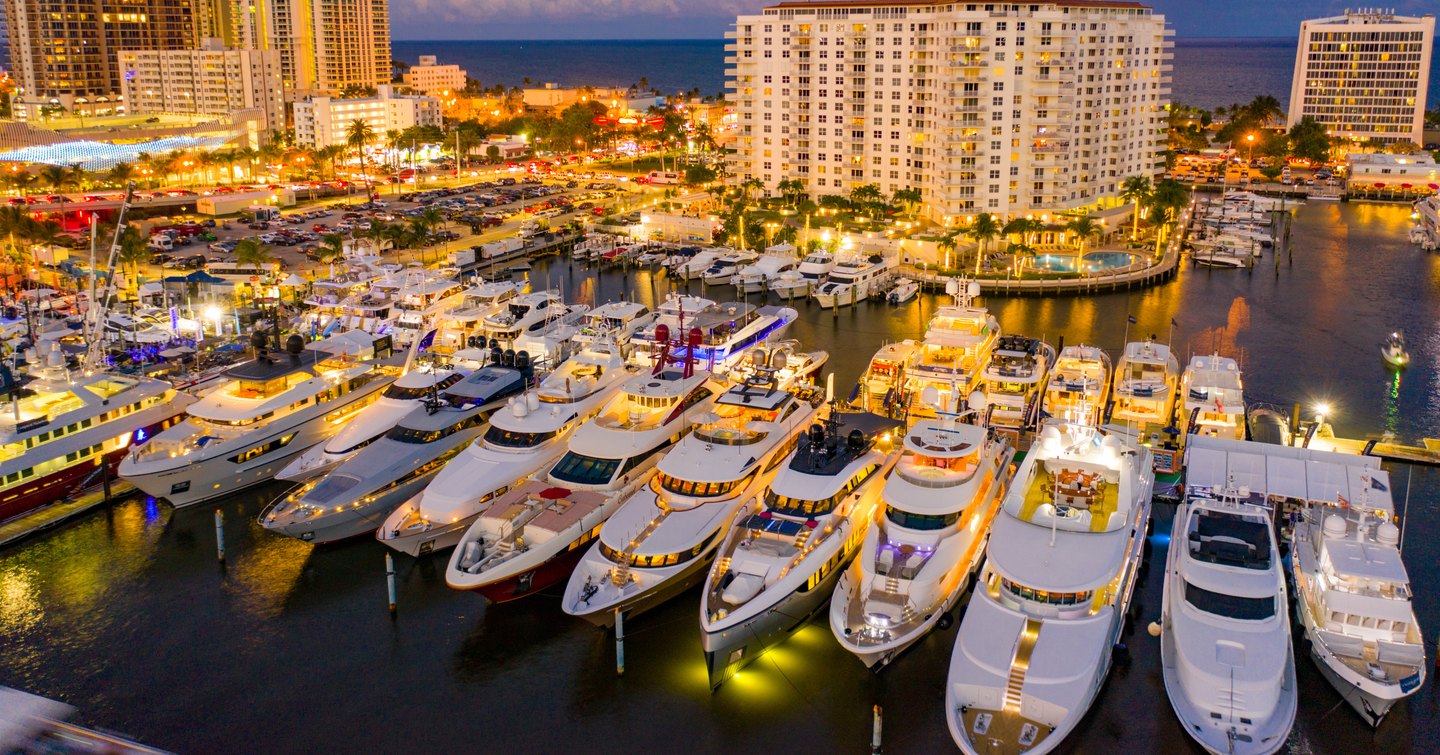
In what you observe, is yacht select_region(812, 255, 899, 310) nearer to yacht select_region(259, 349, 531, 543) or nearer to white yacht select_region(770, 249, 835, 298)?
white yacht select_region(770, 249, 835, 298)

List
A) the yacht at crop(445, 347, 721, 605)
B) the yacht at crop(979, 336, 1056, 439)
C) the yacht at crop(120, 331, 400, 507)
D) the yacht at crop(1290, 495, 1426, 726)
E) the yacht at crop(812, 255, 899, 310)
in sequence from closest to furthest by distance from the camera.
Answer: the yacht at crop(1290, 495, 1426, 726)
the yacht at crop(445, 347, 721, 605)
the yacht at crop(120, 331, 400, 507)
the yacht at crop(979, 336, 1056, 439)
the yacht at crop(812, 255, 899, 310)

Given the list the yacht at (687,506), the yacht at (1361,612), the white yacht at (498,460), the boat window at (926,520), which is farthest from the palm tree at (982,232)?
the boat window at (926,520)

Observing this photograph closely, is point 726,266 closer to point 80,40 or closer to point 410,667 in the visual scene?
point 410,667

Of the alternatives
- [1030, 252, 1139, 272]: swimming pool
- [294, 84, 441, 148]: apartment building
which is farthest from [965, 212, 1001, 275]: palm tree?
[294, 84, 441, 148]: apartment building

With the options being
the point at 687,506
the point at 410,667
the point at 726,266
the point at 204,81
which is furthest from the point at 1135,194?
the point at 204,81

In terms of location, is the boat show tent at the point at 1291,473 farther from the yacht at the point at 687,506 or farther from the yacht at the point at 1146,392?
the yacht at the point at 687,506

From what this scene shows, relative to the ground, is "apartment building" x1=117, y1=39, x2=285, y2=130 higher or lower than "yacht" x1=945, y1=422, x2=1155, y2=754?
higher

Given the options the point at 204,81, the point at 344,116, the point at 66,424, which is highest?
the point at 204,81
